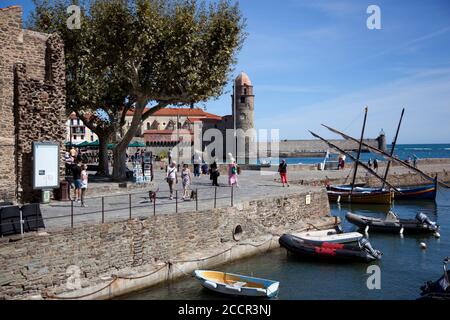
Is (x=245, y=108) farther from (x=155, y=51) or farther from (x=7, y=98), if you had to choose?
(x=7, y=98)

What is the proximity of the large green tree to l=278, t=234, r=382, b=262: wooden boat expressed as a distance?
1161 cm

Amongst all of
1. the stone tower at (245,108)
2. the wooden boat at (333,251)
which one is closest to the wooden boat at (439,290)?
the wooden boat at (333,251)

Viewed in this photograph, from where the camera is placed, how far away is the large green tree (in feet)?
83.8

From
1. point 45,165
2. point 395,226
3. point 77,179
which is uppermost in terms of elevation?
point 45,165

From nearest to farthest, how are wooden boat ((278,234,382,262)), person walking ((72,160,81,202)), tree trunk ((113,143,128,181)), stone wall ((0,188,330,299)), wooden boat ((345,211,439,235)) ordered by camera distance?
stone wall ((0,188,330,299)) → wooden boat ((278,234,382,262)) → person walking ((72,160,81,202)) → wooden boat ((345,211,439,235)) → tree trunk ((113,143,128,181))

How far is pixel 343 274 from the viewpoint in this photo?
1917cm

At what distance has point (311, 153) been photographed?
16162 centimetres

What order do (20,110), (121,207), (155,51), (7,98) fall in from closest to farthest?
(7,98), (20,110), (121,207), (155,51)

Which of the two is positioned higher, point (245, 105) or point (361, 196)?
point (245, 105)

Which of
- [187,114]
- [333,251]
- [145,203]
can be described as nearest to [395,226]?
[333,251]

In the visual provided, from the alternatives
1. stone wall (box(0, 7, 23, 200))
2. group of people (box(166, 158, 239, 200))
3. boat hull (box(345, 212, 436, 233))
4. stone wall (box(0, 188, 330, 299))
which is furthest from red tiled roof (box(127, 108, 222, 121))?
stone wall (box(0, 7, 23, 200))

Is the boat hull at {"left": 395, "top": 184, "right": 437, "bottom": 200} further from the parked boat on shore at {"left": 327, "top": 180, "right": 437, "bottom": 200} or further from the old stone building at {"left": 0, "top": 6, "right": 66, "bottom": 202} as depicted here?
the old stone building at {"left": 0, "top": 6, "right": 66, "bottom": 202}

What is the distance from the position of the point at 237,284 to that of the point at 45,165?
9928 mm
